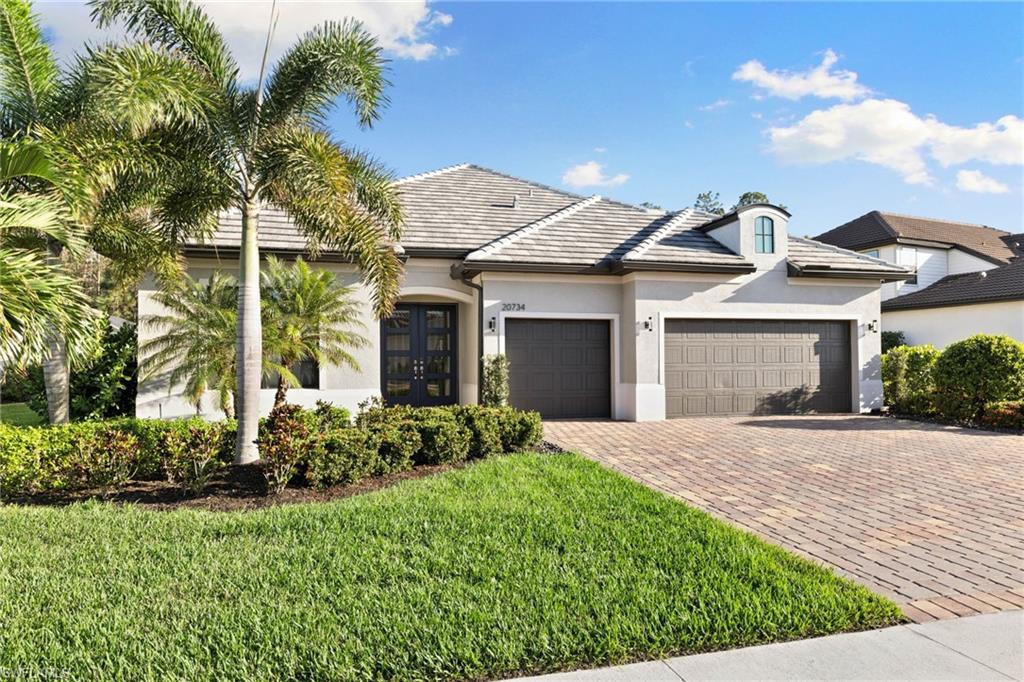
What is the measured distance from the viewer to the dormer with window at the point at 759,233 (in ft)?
48.7

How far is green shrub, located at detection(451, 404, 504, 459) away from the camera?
29.5 feet

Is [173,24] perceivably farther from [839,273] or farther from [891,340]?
[891,340]

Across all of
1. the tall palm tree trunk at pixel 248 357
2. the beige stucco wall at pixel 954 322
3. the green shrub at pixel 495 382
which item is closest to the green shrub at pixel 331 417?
the tall palm tree trunk at pixel 248 357

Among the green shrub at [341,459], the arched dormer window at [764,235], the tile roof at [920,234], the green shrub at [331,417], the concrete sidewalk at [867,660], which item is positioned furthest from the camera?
the tile roof at [920,234]

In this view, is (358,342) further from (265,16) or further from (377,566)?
(377,566)

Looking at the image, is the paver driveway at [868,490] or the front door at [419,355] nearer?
the paver driveway at [868,490]

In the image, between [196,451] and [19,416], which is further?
[19,416]

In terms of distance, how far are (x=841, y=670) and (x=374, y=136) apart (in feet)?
28.1

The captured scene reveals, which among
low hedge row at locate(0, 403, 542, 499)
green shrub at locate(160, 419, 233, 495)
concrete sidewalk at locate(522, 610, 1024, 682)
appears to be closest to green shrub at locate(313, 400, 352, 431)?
low hedge row at locate(0, 403, 542, 499)

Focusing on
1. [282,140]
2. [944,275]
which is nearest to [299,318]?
[282,140]

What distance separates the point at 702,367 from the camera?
48.2 ft

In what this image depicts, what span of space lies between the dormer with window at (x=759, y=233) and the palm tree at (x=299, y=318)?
9.43 metres

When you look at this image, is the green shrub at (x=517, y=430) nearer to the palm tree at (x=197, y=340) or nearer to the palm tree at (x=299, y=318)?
the palm tree at (x=299, y=318)

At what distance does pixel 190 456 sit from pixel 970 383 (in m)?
15.4
